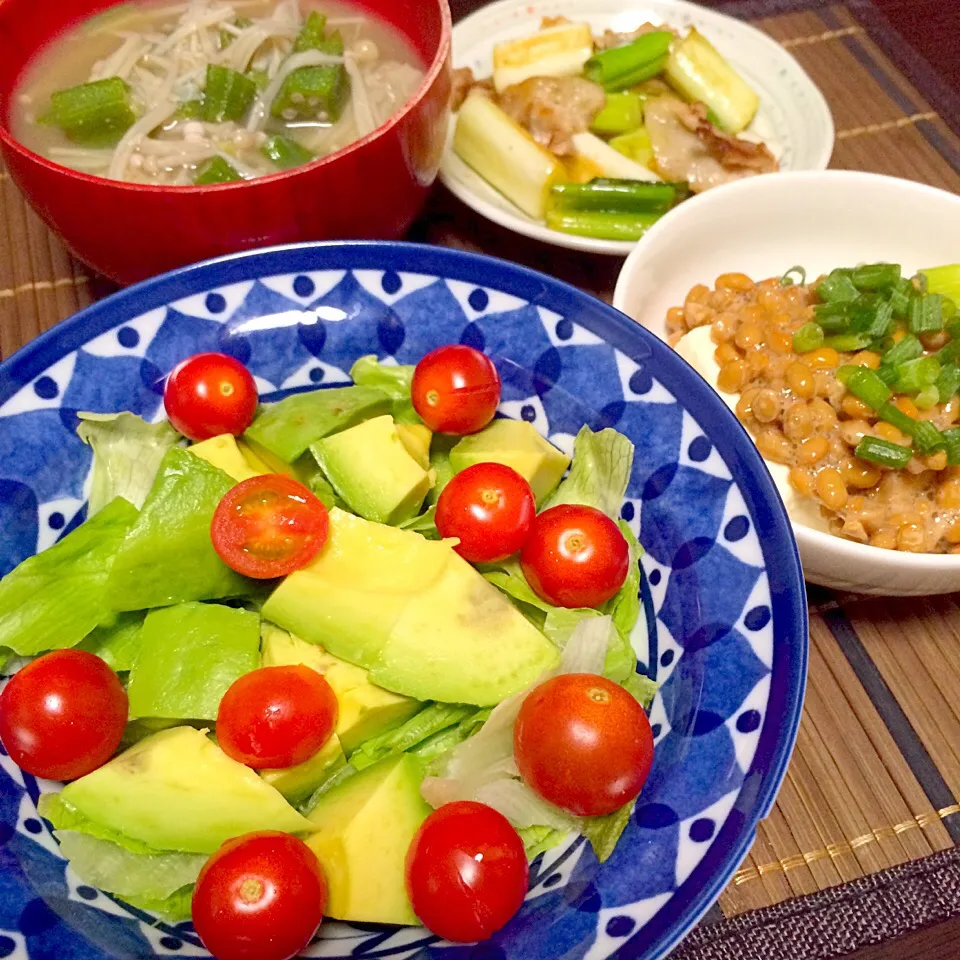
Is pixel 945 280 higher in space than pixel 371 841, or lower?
higher

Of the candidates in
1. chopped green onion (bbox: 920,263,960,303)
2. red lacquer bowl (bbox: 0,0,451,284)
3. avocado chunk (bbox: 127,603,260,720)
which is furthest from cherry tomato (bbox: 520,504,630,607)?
chopped green onion (bbox: 920,263,960,303)

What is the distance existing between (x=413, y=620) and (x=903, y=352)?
4.10ft

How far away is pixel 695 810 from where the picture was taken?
1264 millimetres

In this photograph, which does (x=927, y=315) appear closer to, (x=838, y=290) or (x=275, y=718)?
(x=838, y=290)

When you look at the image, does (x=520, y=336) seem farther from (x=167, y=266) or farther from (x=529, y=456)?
(x=167, y=266)

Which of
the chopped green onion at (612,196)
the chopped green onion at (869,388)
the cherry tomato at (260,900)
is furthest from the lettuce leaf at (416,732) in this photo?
the chopped green onion at (612,196)

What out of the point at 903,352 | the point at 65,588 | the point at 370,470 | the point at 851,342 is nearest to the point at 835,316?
the point at 851,342

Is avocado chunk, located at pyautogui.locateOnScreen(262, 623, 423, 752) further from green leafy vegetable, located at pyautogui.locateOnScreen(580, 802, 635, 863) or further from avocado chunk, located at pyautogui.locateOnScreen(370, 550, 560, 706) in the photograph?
green leafy vegetable, located at pyautogui.locateOnScreen(580, 802, 635, 863)

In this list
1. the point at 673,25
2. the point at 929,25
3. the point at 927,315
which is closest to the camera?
the point at 927,315

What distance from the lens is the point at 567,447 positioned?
175 cm

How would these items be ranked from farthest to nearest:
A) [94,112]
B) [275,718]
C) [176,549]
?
[94,112] → [176,549] → [275,718]

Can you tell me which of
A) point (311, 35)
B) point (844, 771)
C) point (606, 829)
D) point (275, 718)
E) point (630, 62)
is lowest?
point (844, 771)

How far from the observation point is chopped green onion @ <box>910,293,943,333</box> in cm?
197

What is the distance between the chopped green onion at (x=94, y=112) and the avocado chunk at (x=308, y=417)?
940 mm
